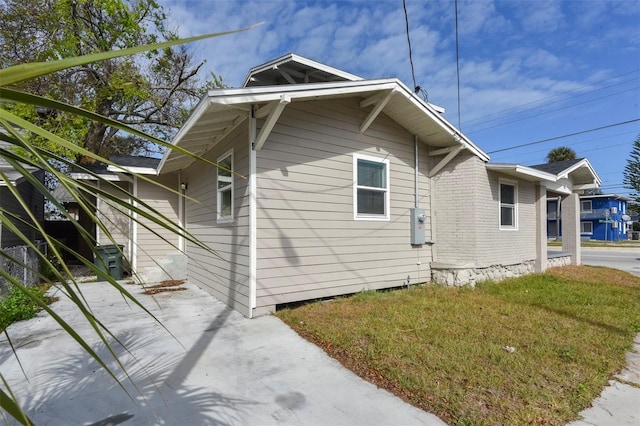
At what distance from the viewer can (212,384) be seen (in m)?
3.26

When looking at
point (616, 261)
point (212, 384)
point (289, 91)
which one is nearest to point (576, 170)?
point (616, 261)

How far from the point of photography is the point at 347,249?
6.46 meters

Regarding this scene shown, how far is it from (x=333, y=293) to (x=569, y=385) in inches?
146

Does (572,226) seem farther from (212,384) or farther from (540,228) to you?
(212,384)

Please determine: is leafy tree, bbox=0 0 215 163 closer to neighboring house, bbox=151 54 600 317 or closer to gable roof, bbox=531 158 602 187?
neighboring house, bbox=151 54 600 317

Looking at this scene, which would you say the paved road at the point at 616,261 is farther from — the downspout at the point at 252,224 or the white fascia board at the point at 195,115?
the white fascia board at the point at 195,115

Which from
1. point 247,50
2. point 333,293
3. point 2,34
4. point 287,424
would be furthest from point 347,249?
point 2,34

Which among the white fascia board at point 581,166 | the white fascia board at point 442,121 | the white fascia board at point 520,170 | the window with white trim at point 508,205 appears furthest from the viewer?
the white fascia board at point 581,166

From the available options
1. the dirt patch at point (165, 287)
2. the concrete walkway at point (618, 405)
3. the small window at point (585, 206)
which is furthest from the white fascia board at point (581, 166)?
the small window at point (585, 206)

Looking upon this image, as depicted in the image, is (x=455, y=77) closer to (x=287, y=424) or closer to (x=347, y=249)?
(x=347, y=249)

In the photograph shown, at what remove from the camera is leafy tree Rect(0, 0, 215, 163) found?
1128 centimetres

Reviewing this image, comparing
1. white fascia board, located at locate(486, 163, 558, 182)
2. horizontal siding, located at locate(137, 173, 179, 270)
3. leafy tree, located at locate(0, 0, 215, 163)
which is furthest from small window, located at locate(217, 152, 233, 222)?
white fascia board, located at locate(486, 163, 558, 182)

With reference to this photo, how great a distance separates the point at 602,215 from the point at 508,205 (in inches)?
1350

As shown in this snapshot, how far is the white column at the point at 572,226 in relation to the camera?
1188 cm
